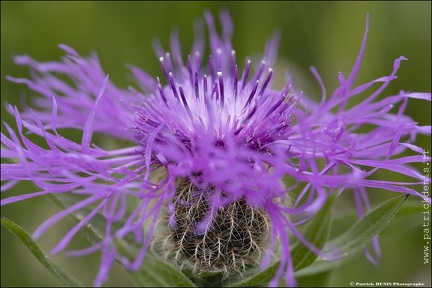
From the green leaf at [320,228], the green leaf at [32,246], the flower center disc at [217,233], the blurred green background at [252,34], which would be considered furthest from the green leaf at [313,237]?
the blurred green background at [252,34]

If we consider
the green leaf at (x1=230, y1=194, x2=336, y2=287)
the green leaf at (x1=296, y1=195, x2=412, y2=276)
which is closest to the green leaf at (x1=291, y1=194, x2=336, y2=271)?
the green leaf at (x1=230, y1=194, x2=336, y2=287)

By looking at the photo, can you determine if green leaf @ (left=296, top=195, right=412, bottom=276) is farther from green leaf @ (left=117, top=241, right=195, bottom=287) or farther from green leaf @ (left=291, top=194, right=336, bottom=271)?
green leaf @ (left=117, top=241, right=195, bottom=287)

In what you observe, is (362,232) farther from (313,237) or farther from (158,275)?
(158,275)

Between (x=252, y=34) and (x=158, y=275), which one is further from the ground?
(x=252, y=34)

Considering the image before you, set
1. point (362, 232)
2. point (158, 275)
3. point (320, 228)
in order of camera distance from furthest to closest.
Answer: point (362, 232)
point (158, 275)
point (320, 228)

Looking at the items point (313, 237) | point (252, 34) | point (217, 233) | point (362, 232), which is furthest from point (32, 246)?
point (252, 34)

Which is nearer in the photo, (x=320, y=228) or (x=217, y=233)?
(x=320, y=228)

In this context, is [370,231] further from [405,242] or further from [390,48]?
[390,48]

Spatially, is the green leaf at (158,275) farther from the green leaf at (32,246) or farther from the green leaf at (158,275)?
the green leaf at (32,246)
